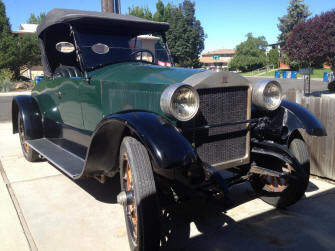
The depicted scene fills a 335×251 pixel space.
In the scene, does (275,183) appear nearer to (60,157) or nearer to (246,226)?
(246,226)

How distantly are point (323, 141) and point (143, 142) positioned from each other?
116 inches

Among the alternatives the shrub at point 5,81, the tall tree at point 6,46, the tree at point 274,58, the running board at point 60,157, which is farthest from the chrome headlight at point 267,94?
the tree at point 274,58

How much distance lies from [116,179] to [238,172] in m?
1.77

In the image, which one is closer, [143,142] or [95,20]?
[143,142]

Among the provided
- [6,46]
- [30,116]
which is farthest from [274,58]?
[30,116]

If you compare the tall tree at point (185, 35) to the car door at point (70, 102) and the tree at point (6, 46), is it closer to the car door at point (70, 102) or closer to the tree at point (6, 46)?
the tree at point (6, 46)

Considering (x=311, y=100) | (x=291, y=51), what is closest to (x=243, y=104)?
(x=311, y=100)

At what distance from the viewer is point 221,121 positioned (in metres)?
2.85

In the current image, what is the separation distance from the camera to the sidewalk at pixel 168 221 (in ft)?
8.88

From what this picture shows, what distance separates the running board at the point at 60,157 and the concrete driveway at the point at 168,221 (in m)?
0.42

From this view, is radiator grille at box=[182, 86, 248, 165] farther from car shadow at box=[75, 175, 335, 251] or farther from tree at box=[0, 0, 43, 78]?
tree at box=[0, 0, 43, 78]

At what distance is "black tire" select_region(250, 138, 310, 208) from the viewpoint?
3.06m

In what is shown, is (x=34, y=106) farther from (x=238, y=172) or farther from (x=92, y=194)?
(x=238, y=172)

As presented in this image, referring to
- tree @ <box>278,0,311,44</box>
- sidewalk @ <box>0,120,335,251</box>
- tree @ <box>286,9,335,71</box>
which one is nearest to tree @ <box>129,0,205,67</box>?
tree @ <box>278,0,311,44</box>
